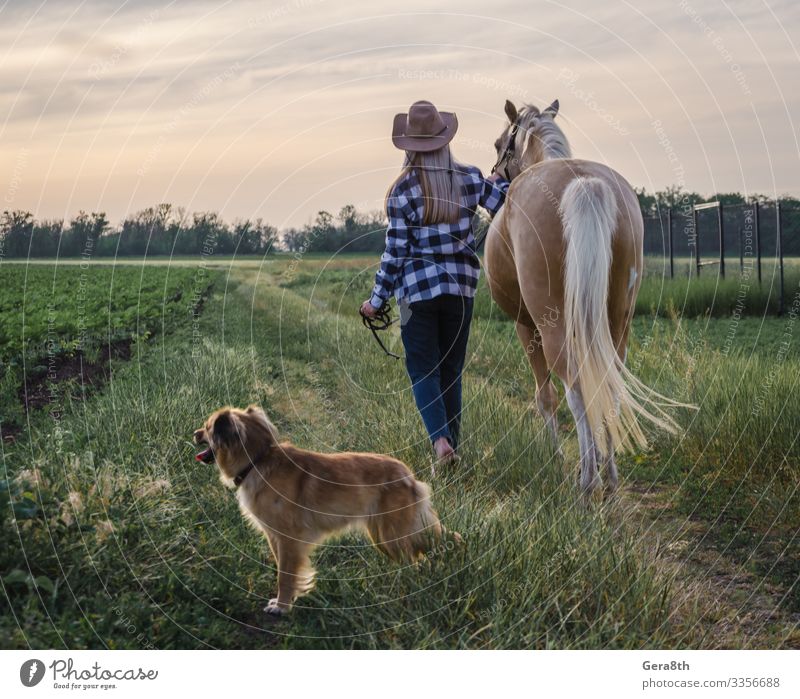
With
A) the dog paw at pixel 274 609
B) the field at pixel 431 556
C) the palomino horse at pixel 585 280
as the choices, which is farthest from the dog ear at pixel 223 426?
the palomino horse at pixel 585 280

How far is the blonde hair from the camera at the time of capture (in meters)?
5.36

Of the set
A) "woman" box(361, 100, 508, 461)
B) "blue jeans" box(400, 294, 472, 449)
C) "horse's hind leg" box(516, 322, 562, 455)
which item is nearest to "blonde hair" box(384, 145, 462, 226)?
"woman" box(361, 100, 508, 461)

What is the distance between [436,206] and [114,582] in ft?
9.79

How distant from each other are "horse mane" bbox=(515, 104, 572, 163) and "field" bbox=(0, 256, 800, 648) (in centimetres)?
209

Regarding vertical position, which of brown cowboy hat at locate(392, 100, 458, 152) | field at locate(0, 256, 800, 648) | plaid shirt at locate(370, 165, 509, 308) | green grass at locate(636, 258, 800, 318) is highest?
brown cowboy hat at locate(392, 100, 458, 152)

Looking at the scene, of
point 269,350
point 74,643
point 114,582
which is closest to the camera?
point 74,643

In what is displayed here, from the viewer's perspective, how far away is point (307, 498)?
399 cm

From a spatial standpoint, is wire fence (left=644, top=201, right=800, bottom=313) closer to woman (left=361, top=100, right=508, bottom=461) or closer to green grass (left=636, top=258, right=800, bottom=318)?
green grass (left=636, top=258, right=800, bottom=318)

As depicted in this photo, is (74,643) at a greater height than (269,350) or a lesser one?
lesser

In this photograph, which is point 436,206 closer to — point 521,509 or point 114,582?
point 521,509

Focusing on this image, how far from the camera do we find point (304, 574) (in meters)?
4.05

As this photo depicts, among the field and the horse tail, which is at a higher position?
the horse tail

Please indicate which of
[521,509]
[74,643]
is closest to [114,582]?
[74,643]

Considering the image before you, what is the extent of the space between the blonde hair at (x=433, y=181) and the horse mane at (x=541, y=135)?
5.41ft
